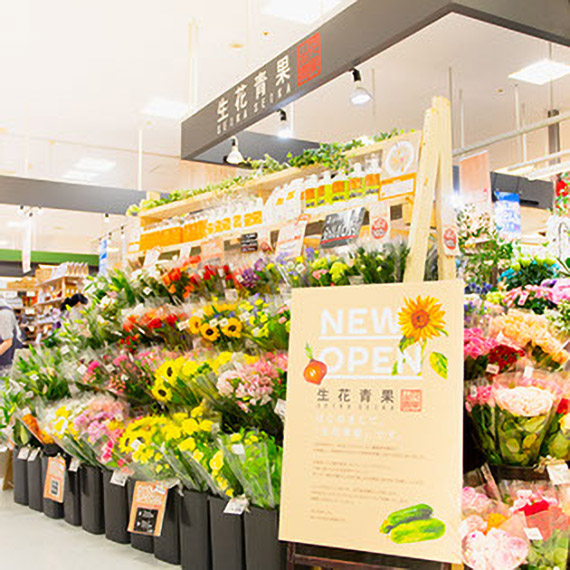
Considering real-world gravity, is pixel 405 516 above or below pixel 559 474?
below

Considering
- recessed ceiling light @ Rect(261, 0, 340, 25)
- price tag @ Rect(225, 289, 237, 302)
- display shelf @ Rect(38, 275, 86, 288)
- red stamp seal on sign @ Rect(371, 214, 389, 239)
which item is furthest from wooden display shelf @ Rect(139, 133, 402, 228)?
display shelf @ Rect(38, 275, 86, 288)

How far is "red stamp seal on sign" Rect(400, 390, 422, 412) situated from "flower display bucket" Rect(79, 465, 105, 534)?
172 cm

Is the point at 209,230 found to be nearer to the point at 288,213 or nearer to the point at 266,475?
the point at 288,213

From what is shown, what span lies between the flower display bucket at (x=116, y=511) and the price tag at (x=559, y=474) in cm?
178

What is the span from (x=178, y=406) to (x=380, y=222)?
1.15 metres

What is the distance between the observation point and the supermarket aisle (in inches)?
104

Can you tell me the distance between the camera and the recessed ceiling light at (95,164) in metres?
10.9

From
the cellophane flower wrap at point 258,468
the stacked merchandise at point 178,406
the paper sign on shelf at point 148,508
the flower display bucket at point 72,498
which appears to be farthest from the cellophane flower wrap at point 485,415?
the flower display bucket at point 72,498

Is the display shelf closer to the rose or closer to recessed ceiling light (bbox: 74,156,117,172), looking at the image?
recessed ceiling light (bbox: 74,156,117,172)

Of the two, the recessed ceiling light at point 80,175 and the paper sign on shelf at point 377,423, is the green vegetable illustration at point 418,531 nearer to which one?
the paper sign on shelf at point 377,423

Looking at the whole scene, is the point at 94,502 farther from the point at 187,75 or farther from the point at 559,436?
the point at 187,75

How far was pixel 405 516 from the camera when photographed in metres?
1.78

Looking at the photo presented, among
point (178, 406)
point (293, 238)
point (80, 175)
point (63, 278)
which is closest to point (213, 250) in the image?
point (293, 238)

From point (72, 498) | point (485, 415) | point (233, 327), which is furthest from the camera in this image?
point (72, 498)
